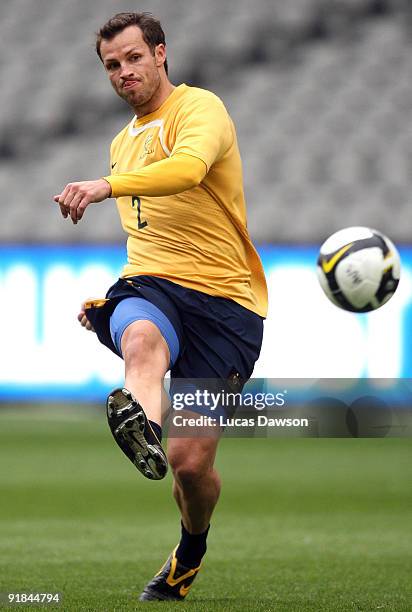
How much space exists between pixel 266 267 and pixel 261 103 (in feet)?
17.5

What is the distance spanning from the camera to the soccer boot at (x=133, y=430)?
12.3 feet

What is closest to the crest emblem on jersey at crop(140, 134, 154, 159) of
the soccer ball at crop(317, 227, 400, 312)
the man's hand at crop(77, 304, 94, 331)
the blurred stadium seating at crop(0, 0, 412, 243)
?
the man's hand at crop(77, 304, 94, 331)

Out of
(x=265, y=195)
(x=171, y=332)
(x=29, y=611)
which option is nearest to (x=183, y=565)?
(x=29, y=611)

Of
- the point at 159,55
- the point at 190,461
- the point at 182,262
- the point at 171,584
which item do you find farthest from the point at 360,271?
the point at 171,584

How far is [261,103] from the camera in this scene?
1841cm

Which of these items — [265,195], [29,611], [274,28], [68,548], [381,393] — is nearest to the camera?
[29,611]

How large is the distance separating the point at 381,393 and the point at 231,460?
2.84 metres

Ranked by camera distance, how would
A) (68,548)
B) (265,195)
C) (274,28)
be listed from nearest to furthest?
(68,548) → (265,195) → (274,28)

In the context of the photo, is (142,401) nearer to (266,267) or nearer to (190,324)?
(190,324)

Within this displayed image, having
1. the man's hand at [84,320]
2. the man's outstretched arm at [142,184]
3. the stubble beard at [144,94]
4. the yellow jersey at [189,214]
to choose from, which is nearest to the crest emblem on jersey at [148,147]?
the yellow jersey at [189,214]

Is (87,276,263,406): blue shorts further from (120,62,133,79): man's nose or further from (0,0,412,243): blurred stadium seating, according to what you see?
(0,0,412,243): blurred stadium seating

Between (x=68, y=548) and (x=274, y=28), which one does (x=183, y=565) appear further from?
(x=274, y=28)

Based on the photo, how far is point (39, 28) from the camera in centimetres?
1923

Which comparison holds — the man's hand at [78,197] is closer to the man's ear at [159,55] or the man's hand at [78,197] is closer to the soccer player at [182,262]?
the soccer player at [182,262]
